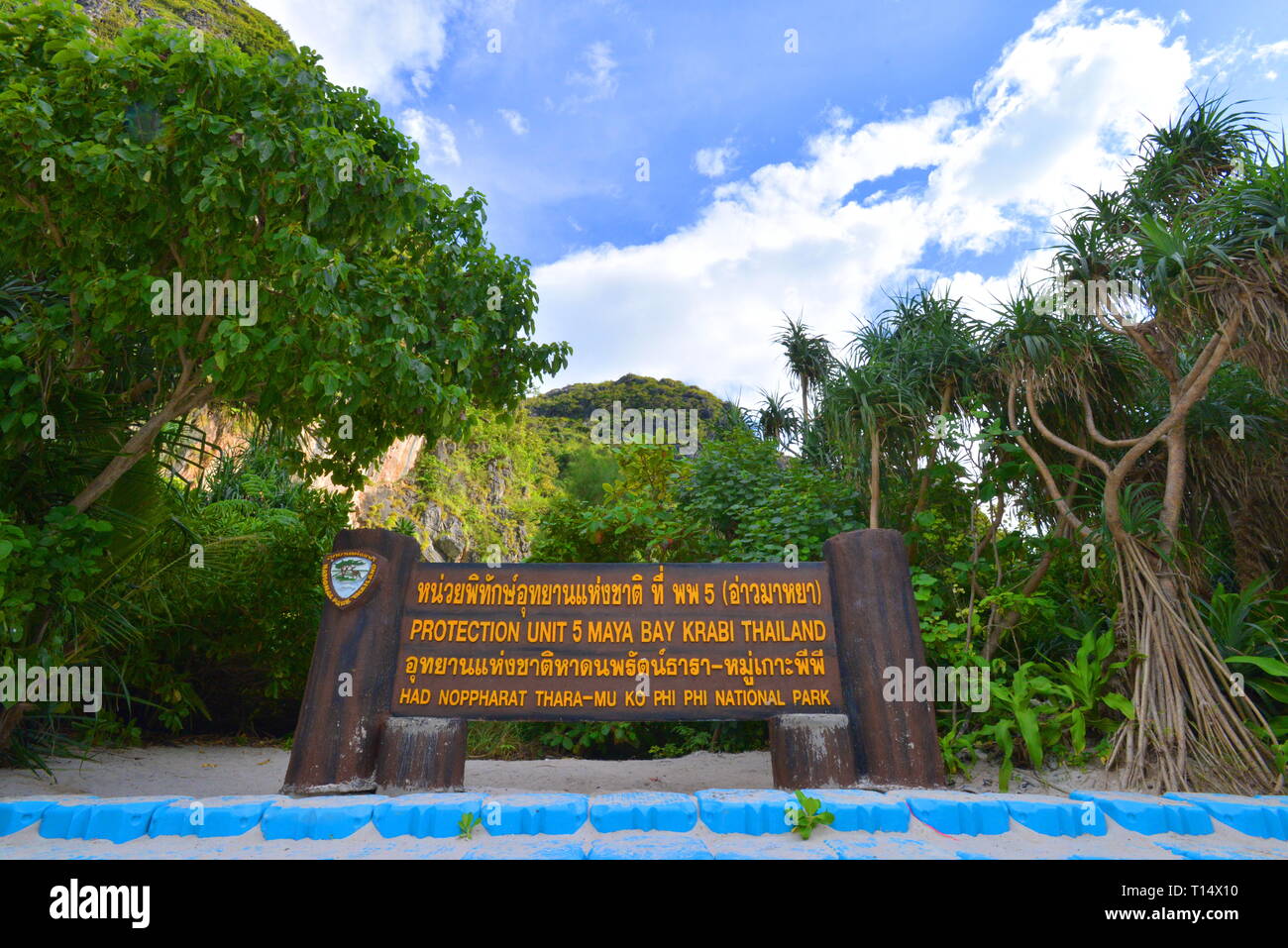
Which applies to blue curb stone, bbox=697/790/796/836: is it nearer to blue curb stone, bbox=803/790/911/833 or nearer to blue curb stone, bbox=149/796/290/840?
blue curb stone, bbox=803/790/911/833

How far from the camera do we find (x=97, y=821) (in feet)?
12.0

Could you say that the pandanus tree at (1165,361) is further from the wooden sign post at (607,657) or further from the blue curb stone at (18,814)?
the blue curb stone at (18,814)

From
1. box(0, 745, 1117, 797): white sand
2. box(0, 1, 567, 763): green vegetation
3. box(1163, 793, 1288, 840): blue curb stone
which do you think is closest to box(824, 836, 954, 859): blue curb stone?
box(1163, 793, 1288, 840): blue curb stone

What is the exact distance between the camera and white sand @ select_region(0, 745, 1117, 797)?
18.0 feet

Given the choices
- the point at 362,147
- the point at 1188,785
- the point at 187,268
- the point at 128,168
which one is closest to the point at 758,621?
the point at 1188,785

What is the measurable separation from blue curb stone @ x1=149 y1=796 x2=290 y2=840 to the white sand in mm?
1816

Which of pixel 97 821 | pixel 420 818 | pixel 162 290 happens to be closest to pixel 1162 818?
pixel 420 818

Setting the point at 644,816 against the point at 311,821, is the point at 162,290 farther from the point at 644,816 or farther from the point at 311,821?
the point at 644,816

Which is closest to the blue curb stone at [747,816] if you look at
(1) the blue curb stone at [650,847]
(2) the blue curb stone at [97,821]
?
(1) the blue curb stone at [650,847]

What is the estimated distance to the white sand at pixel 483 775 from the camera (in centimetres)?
548

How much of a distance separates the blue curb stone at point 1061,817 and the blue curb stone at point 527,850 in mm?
2291

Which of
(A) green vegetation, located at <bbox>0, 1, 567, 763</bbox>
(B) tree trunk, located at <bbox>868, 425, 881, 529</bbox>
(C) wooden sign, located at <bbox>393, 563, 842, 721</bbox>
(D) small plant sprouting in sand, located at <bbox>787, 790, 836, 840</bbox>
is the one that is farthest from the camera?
(B) tree trunk, located at <bbox>868, 425, 881, 529</bbox>

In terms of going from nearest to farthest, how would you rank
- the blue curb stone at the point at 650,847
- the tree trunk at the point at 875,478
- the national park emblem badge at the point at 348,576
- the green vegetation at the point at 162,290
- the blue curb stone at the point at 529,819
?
the blue curb stone at the point at 650,847, the blue curb stone at the point at 529,819, the green vegetation at the point at 162,290, the national park emblem badge at the point at 348,576, the tree trunk at the point at 875,478

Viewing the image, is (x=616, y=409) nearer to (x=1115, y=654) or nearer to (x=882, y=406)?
(x=882, y=406)
